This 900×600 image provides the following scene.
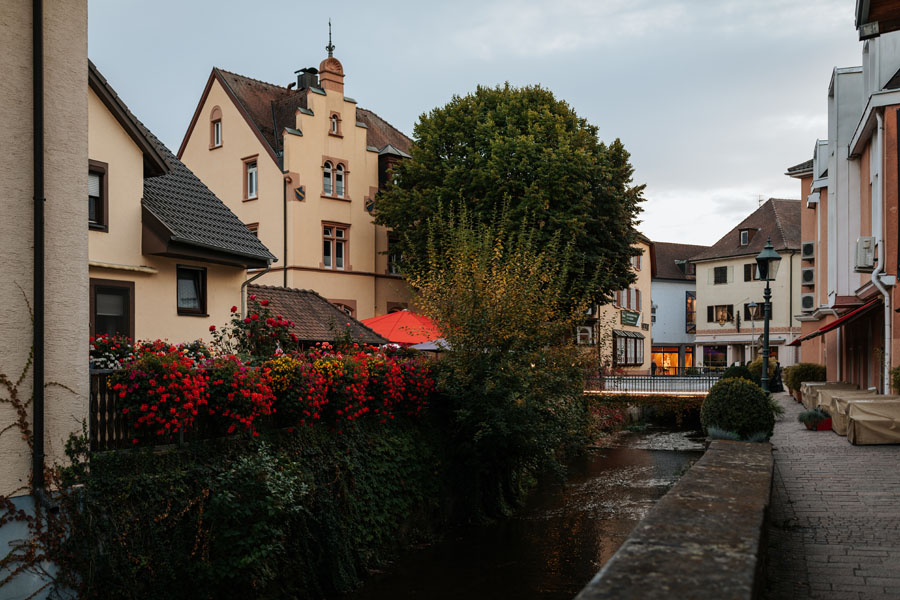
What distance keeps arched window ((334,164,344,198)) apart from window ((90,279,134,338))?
1743 centimetres

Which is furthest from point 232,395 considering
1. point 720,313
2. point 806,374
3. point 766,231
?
point 720,313

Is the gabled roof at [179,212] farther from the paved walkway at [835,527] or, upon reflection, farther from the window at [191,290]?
the paved walkway at [835,527]

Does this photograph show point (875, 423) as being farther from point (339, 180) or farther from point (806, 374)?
point (339, 180)

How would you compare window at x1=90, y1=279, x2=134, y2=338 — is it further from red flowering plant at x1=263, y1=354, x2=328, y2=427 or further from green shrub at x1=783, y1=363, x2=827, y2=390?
green shrub at x1=783, y1=363, x2=827, y2=390

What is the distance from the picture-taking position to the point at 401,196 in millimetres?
33469

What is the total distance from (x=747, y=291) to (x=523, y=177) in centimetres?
3907

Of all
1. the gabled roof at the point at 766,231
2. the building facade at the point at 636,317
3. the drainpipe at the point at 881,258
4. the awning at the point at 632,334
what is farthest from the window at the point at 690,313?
the drainpipe at the point at 881,258

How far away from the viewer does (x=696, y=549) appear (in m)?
3.87

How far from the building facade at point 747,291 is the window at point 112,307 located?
51.7 m

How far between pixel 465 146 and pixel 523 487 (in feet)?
55.9

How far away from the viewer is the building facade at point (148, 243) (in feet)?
58.6

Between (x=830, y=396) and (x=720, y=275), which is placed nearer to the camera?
(x=830, y=396)

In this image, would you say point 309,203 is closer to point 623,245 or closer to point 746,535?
point 623,245

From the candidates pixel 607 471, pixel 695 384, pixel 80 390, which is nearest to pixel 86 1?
pixel 80 390
